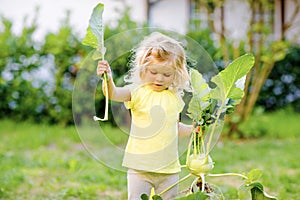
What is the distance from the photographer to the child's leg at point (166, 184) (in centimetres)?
284

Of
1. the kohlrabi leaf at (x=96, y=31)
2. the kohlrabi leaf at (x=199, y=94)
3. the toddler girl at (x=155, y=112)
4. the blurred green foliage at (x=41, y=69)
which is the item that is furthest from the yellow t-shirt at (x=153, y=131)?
the blurred green foliage at (x=41, y=69)

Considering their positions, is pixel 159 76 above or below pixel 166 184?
above

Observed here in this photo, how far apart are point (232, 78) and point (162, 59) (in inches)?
13.5

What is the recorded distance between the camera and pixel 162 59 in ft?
9.05

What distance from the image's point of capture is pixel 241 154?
21.0ft

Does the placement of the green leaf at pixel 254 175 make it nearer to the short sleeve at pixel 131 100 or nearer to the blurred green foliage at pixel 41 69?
the short sleeve at pixel 131 100

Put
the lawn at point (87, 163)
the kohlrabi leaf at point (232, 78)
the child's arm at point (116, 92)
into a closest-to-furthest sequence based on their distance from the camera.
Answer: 1. the kohlrabi leaf at point (232, 78)
2. the child's arm at point (116, 92)
3. the lawn at point (87, 163)

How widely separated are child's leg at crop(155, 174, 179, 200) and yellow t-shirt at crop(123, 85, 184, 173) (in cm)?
4

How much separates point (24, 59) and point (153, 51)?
5618 millimetres

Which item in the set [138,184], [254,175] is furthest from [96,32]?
[254,175]

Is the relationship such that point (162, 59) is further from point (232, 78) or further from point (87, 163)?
point (87, 163)

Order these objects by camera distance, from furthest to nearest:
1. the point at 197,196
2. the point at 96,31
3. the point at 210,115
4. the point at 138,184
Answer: the point at 138,184
the point at 210,115
the point at 96,31
the point at 197,196

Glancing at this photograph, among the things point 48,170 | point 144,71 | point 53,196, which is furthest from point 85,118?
point 48,170

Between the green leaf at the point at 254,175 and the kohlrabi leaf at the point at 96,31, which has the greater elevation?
the kohlrabi leaf at the point at 96,31
